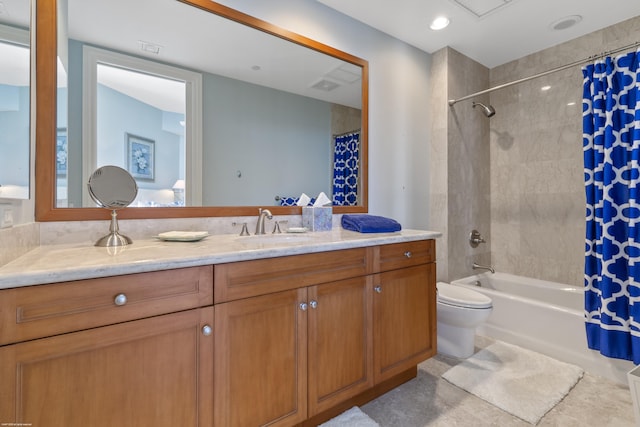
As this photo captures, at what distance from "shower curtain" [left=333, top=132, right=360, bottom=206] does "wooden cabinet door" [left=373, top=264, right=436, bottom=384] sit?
2.36ft

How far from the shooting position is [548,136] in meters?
2.59

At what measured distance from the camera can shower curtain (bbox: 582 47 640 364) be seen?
1708mm

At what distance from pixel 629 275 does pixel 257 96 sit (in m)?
2.51

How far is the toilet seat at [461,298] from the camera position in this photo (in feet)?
6.11

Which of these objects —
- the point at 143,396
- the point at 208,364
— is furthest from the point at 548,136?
the point at 143,396

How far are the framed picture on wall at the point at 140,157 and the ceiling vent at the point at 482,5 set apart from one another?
7.08 ft

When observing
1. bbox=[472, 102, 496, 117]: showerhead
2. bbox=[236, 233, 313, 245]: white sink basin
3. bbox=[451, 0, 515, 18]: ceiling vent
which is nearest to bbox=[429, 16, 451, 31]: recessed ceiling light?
bbox=[451, 0, 515, 18]: ceiling vent

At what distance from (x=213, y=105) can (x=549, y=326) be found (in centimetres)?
268

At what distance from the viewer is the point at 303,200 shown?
6.15ft

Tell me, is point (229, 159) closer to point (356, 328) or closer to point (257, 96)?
point (257, 96)

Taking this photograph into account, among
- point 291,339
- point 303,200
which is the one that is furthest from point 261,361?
point 303,200

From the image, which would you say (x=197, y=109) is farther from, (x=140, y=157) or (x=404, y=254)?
(x=404, y=254)

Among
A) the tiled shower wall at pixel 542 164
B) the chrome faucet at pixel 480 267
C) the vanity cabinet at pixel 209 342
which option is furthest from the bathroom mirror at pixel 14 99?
the tiled shower wall at pixel 542 164

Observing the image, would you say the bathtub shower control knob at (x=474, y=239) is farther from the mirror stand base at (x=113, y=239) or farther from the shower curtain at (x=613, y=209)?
the mirror stand base at (x=113, y=239)
